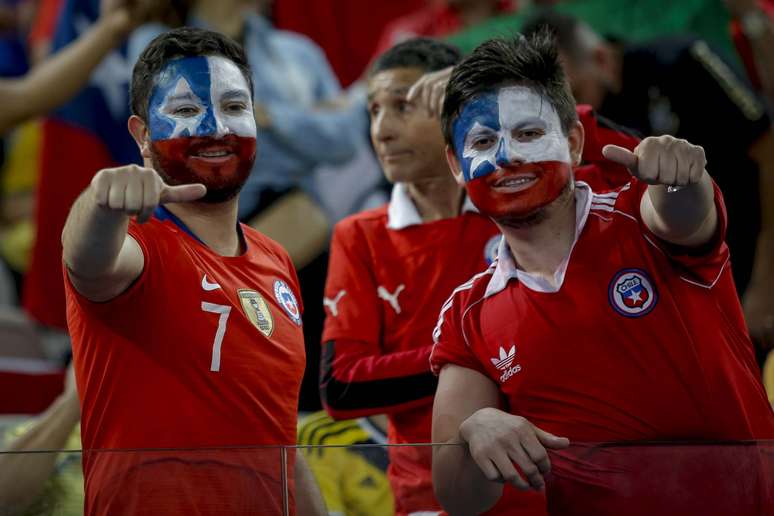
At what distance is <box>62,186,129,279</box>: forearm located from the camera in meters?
2.02

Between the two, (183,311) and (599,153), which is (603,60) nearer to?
(599,153)

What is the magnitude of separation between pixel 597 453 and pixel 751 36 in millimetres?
2823

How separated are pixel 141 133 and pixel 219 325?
480 millimetres

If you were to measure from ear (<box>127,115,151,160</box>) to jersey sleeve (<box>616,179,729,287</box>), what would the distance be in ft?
3.31

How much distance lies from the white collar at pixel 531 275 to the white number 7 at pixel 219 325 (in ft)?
1.80

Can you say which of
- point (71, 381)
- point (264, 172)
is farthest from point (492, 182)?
point (264, 172)

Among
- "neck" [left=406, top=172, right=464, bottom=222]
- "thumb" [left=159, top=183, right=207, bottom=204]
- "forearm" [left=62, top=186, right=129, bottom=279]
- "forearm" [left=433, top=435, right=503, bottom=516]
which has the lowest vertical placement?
"forearm" [left=433, top=435, right=503, bottom=516]

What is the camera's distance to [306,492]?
199cm

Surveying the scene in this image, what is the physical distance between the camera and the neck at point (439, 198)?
3.28 meters

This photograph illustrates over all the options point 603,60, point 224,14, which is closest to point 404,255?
point 603,60

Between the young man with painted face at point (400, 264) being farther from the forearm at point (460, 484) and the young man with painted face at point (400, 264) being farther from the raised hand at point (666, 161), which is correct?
the raised hand at point (666, 161)

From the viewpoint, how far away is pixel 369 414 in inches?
119

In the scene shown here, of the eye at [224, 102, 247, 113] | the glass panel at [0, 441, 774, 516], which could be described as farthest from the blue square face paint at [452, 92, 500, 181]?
the glass panel at [0, 441, 774, 516]

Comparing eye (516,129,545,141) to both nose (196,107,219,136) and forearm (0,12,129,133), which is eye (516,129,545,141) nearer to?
nose (196,107,219,136)
